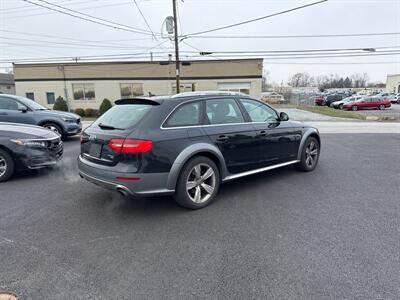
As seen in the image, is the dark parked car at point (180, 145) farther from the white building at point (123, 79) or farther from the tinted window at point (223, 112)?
the white building at point (123, 79)

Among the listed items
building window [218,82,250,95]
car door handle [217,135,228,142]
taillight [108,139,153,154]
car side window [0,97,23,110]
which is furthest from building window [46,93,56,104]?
car door handle [217,135,228,142]

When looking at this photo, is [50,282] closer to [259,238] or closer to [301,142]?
[259,238]

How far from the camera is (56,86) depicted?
82.7 ft

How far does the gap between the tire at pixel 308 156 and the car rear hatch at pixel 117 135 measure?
3.36m

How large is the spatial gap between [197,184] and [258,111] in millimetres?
1842

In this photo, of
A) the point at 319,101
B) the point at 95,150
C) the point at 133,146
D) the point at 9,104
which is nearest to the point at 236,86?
the point at 319,101

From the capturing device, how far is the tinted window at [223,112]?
13.1ft

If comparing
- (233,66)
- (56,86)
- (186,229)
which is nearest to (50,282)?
(186,229)

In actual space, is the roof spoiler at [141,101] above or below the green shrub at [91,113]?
above

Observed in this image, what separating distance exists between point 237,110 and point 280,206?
1.68 metres

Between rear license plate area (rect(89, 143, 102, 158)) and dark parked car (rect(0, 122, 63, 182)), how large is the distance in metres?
2.18

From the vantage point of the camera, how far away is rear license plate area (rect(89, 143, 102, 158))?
11.7ft

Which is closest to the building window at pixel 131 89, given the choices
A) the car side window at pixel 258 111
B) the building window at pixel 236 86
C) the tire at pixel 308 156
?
the building window at pixel 236 86

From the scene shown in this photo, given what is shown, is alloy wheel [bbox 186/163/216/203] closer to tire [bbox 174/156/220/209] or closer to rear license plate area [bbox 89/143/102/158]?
tire [bbox 174/156/220/209]
